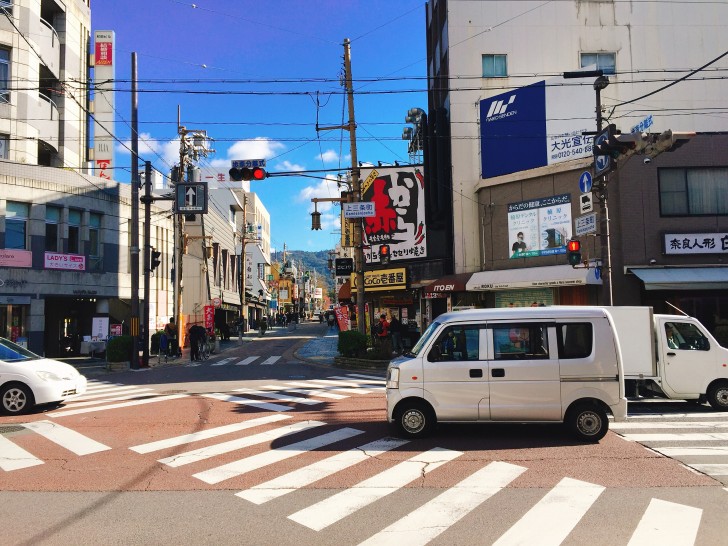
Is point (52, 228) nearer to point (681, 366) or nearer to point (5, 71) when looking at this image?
point (5, 71)

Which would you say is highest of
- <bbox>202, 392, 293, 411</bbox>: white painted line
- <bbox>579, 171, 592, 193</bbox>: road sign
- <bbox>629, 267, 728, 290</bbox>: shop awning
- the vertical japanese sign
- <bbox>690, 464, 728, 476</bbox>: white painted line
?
the vertical japanese sign

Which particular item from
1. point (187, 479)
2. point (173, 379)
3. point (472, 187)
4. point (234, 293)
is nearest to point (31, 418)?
point (187, 479)

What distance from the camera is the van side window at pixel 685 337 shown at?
1107 cm

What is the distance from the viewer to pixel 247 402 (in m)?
12.8

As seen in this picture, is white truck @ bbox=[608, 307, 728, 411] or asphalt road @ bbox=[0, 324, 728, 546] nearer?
asphalt road @ bbox=[0, 324, 728, 546]

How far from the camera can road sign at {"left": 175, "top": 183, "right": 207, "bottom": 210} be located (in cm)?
2250

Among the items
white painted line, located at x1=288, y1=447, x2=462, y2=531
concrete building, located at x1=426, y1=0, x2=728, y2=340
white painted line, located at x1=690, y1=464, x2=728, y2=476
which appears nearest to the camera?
white painted line, located at x1=288, y1=447, x2=462, y2=531

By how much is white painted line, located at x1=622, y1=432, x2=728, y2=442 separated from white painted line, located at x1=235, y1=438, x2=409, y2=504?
3682 millimetres

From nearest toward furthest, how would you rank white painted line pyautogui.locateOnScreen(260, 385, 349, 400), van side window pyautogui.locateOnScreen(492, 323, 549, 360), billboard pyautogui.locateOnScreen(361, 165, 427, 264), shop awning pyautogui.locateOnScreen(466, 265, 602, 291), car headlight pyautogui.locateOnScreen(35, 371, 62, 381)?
van side window pyautogui.locateOnScreen(492, 323, 549, 360) → car headlight pyautogui.locateOnScreen(35, 371, 62, 381) → white painted line pyautogui.locateOnScreen(260, 385, 349, 400) → shop awning pyautogui.locateOnScreen(466, 265, 602, 291) → billboard pyautogui.locateOnScreen(361, 165, 427, 264)

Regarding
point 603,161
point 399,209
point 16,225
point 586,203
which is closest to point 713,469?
point 603,161

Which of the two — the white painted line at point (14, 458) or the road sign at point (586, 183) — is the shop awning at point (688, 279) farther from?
the white painted line at point (14, 458)

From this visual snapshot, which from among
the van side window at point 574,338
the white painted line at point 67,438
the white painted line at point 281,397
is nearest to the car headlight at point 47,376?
the white painted line at point 67,438

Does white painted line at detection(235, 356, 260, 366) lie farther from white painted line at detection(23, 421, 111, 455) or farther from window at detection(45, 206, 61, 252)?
white painted line at detection(23, 421, 111, 455)

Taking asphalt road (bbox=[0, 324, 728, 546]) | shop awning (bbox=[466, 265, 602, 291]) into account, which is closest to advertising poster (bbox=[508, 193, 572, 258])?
shop awning (bbox=[466, 265, 602, 291])
